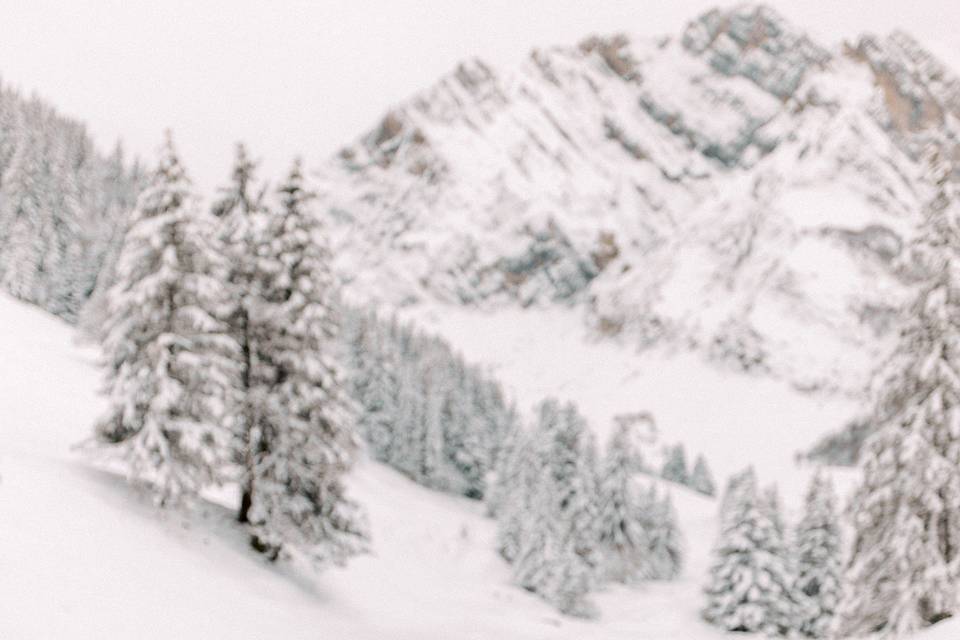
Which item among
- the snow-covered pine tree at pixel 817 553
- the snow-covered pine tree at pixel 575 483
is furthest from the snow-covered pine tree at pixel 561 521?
the snow-covered pine tree at pixel 817 553

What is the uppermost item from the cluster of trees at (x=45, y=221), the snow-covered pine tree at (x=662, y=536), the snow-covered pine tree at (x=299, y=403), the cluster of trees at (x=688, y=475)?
the cluster of trees at (x=45, y=221)

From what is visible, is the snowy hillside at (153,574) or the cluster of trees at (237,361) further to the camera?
the cluster of trees at (237,361)

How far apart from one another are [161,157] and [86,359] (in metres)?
29.9

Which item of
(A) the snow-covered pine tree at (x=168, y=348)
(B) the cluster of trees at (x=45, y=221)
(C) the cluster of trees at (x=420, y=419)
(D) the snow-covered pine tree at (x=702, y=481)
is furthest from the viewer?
(D) the snow-covered pine tree at (x=702, y=481)

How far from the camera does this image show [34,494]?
15.1 meters

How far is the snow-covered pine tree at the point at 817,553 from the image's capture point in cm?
3974

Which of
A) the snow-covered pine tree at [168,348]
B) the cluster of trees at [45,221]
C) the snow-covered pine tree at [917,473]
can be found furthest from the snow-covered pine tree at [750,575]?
the cluster of trees at [45,221]

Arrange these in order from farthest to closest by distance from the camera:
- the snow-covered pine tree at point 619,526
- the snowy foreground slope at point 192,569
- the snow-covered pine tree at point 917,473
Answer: the snow-covered pine tree at point 619,526, the snow-covered pine tree at point 917,473, the snowy foreground slope at point 192,569

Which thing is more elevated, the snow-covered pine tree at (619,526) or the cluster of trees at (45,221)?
the cluster of trees at (45,221)

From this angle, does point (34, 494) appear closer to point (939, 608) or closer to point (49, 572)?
point (49, 572)

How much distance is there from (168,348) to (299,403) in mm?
3820

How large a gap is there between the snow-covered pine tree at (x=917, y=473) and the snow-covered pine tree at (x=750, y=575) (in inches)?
993

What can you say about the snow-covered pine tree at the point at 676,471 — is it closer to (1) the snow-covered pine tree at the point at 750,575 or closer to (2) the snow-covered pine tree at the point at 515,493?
(2) the snow-covered pine tree at the point at 515,493

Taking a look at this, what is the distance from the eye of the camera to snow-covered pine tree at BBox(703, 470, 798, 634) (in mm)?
40125
